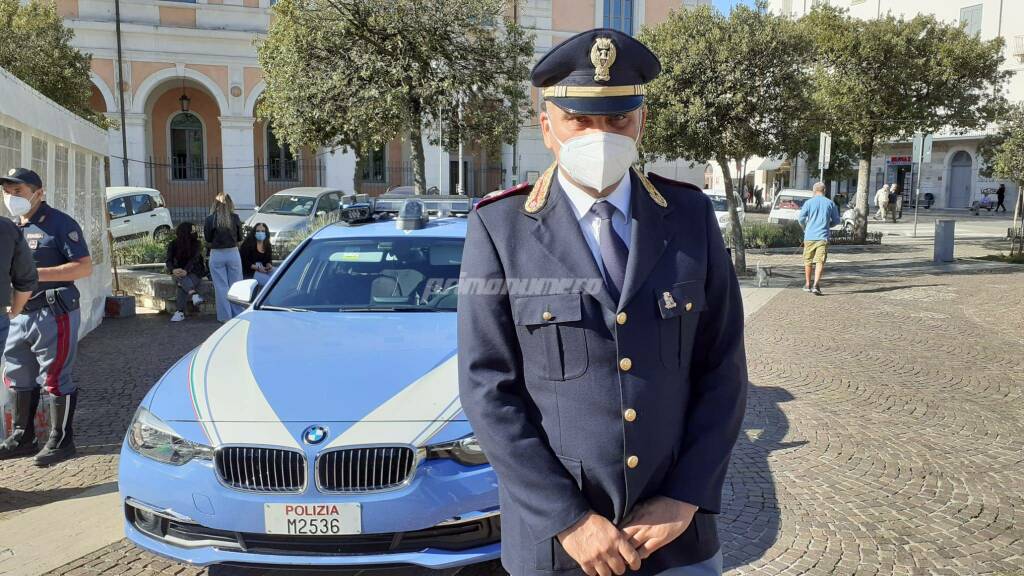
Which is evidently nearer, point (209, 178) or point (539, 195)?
point (539, 195)

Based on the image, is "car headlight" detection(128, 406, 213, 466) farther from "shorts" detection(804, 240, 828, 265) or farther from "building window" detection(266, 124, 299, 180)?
"building window" detection(266, 124, 299, 180)

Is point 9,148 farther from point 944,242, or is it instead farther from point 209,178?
point 209,178

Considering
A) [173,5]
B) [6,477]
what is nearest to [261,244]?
[6,477]

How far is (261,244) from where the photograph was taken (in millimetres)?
10883

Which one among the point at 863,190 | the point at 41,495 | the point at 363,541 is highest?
the point at 863,190

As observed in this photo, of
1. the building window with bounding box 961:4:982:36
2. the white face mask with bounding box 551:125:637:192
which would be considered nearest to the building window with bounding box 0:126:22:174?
the white face mask with bounding box 551:125:637:192

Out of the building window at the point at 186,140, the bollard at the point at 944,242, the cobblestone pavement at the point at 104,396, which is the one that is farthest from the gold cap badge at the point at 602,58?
the building window at the point at 186,140

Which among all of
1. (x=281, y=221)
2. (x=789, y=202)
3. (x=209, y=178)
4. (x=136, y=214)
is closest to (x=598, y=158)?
(x=281, y=221)

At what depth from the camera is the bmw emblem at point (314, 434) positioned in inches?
126

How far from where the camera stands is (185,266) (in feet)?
36.1

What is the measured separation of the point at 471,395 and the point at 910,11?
53.2m

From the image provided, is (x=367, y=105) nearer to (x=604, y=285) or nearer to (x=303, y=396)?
(x=303, y=396)

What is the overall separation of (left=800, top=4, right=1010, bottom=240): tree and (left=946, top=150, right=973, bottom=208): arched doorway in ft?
99.6

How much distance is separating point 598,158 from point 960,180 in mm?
52796
